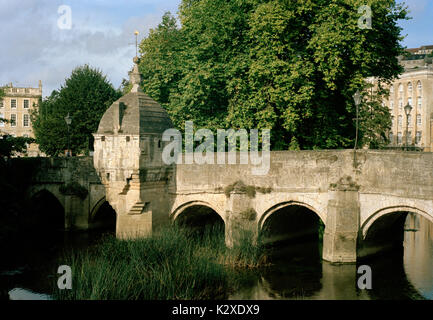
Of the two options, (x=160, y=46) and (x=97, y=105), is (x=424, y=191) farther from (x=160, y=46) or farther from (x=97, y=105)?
(x=97, y=105)

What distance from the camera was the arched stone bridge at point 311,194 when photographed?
60.6ft

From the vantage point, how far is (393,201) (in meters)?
18.6

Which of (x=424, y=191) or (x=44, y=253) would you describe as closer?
(x=424, y=191)

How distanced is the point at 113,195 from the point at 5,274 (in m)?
5.46

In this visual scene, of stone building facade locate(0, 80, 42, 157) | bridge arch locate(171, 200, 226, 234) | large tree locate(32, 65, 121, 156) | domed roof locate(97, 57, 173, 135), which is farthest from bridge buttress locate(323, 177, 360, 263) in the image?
stone building facade locate(0, 80, 42, 157)

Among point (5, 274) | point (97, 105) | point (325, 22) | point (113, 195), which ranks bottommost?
point (5, 274)

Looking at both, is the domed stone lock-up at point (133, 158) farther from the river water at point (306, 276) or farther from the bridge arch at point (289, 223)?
the bridge arch at point (289, 223)

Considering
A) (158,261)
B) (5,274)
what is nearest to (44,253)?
(5,274)

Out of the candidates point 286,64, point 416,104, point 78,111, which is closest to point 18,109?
point 78,111

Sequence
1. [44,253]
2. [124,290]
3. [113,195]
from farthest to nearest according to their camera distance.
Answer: [44,253] < [113,195] < [124,290]

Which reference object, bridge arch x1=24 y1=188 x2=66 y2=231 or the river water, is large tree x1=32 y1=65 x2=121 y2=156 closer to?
bridge arch x1=24 y1=188 x2=66 y2=231

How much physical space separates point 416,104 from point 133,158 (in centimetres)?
5026
